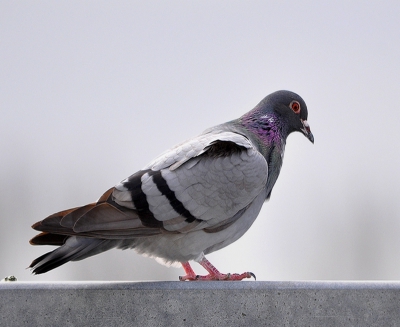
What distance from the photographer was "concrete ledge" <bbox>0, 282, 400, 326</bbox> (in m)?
3.82

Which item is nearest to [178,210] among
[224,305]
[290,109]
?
[224,305]

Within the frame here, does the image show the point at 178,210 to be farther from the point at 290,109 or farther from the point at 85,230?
the point at 290,109

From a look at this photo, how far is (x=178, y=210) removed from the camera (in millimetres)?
4586

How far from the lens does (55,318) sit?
3.87m

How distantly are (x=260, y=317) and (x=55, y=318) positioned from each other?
4.12ft

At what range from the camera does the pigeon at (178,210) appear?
14.3 ft

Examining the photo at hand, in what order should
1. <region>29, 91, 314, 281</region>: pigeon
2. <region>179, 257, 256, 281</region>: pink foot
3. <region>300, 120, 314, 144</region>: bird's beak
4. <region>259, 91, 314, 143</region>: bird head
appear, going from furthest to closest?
1. <region>300, 120, 314, 144</region>: bird's beak
2. <region>259, 91, 314, 143</region>: bird head
3. <region>179, 257, 256, 281</region>: pink foot
4. <region>29, 91, 314, 281</region>: pigeon

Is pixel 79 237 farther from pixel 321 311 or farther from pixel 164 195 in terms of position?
pixel 321 311

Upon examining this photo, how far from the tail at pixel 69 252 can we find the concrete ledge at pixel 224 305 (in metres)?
0.39

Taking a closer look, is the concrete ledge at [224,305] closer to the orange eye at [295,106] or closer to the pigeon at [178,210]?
the pigeon at [178,210]

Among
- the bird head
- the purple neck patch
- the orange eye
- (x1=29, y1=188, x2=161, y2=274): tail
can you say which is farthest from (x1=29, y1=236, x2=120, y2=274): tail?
the orange eye

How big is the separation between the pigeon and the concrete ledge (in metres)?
0.46

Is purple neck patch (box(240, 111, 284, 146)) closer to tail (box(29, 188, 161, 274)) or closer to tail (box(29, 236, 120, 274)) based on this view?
tail (box(29, 188, 161, 274))

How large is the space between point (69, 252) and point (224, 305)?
1228 mm
